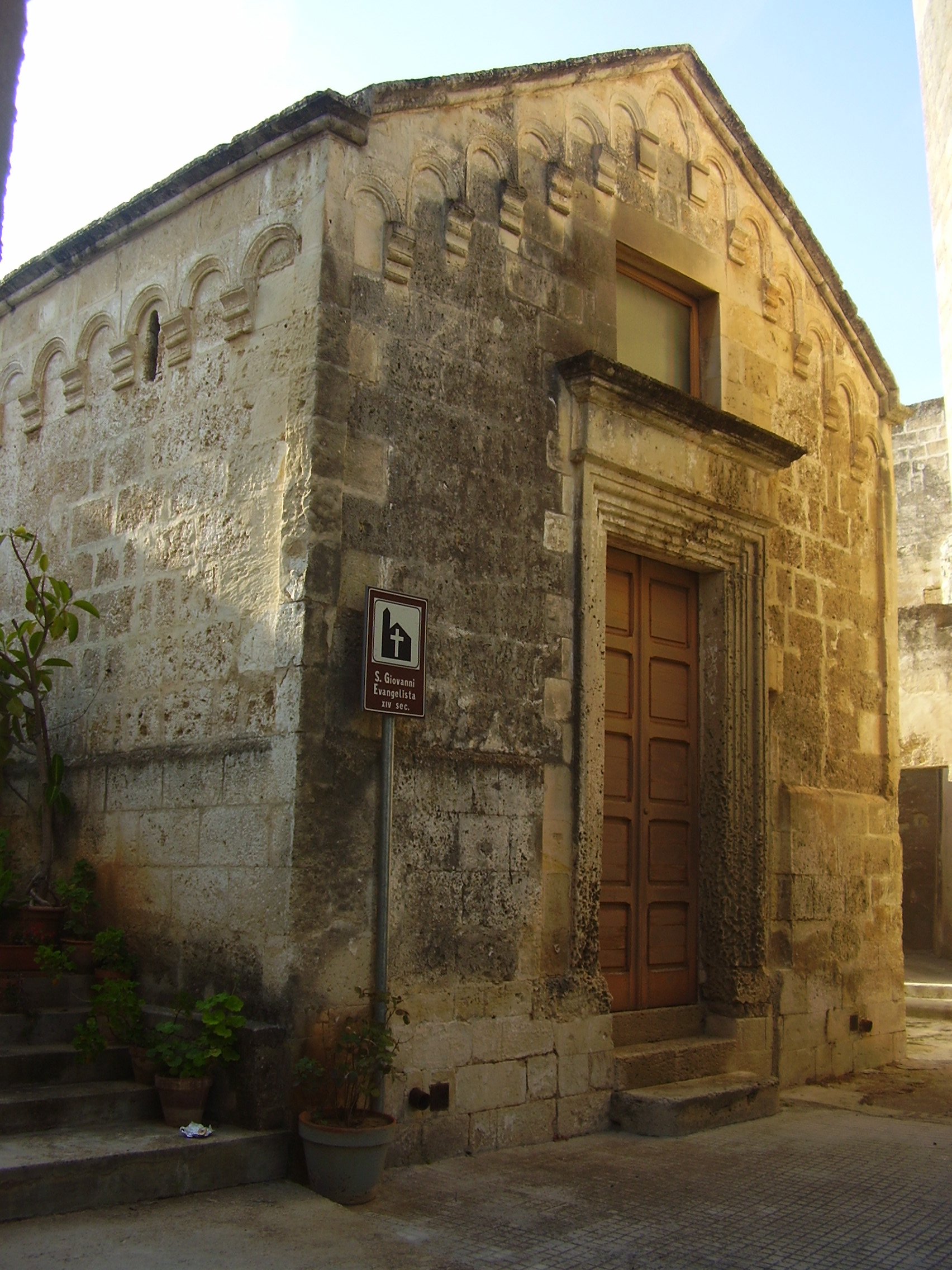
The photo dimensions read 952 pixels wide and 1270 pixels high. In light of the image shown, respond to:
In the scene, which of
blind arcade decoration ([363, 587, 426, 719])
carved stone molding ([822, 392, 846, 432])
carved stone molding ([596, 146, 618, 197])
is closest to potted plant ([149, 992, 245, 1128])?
blind arcade decoration ([363, 587, 426, 719])

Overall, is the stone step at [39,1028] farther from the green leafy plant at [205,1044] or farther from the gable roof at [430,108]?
the gable roof at [430,108]

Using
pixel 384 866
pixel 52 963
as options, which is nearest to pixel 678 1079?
pixel 384 866

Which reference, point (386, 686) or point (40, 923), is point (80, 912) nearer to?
point (40, 923)

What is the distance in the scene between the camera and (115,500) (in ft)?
20.2

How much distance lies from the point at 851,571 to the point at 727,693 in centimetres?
177

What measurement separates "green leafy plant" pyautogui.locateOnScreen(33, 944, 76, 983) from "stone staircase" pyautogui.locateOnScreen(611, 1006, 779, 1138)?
8.64ft

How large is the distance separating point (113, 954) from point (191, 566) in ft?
5.81

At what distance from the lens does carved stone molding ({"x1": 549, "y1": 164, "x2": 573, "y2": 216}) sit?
20.6ft

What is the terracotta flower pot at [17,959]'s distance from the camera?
17.4 feet

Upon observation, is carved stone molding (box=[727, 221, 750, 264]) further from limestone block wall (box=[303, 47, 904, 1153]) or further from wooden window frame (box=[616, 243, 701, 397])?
wooden window frame (box=[616, 243, 701, 397])

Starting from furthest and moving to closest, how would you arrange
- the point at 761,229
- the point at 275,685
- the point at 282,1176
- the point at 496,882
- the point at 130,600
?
the point at 761,229 → the point at 130,600 → the point at 496,882 → the point at 275,685 → the point at 282,1176

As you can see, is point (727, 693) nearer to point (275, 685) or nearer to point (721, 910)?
point (721, 910)

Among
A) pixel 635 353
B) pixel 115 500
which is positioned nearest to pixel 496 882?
pixel 115 500

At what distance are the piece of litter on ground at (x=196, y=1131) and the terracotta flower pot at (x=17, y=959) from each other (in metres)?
1.29
